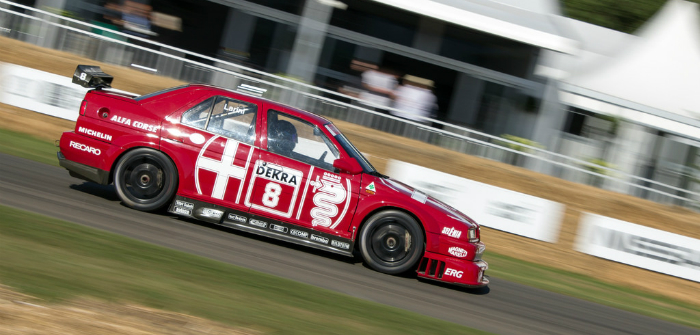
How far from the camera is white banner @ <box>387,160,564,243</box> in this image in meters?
10.5

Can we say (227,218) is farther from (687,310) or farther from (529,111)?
(529,111)

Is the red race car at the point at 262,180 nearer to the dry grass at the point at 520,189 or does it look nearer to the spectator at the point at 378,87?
the dry grass at the point at 520,189

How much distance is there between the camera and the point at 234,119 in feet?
23.8

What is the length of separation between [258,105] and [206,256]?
1923 mm

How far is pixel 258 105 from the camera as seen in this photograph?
7312mm

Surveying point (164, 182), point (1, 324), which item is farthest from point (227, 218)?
point (1, 324)

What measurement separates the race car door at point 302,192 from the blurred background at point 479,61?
7579 mm

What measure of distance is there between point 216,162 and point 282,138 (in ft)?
2.46

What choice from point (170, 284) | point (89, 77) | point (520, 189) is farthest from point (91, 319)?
point (520, 189)

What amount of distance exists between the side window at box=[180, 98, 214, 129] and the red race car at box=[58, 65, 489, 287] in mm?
12

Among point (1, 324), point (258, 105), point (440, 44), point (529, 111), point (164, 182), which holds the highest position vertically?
point (440, 44)

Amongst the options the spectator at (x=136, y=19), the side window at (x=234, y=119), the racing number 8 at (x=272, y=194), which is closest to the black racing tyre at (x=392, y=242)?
the racing number 8 at (x=272, y=194)

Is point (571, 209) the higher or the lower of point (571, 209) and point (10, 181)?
the higher

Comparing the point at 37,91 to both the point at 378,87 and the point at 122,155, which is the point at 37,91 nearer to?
the point at 122,155
